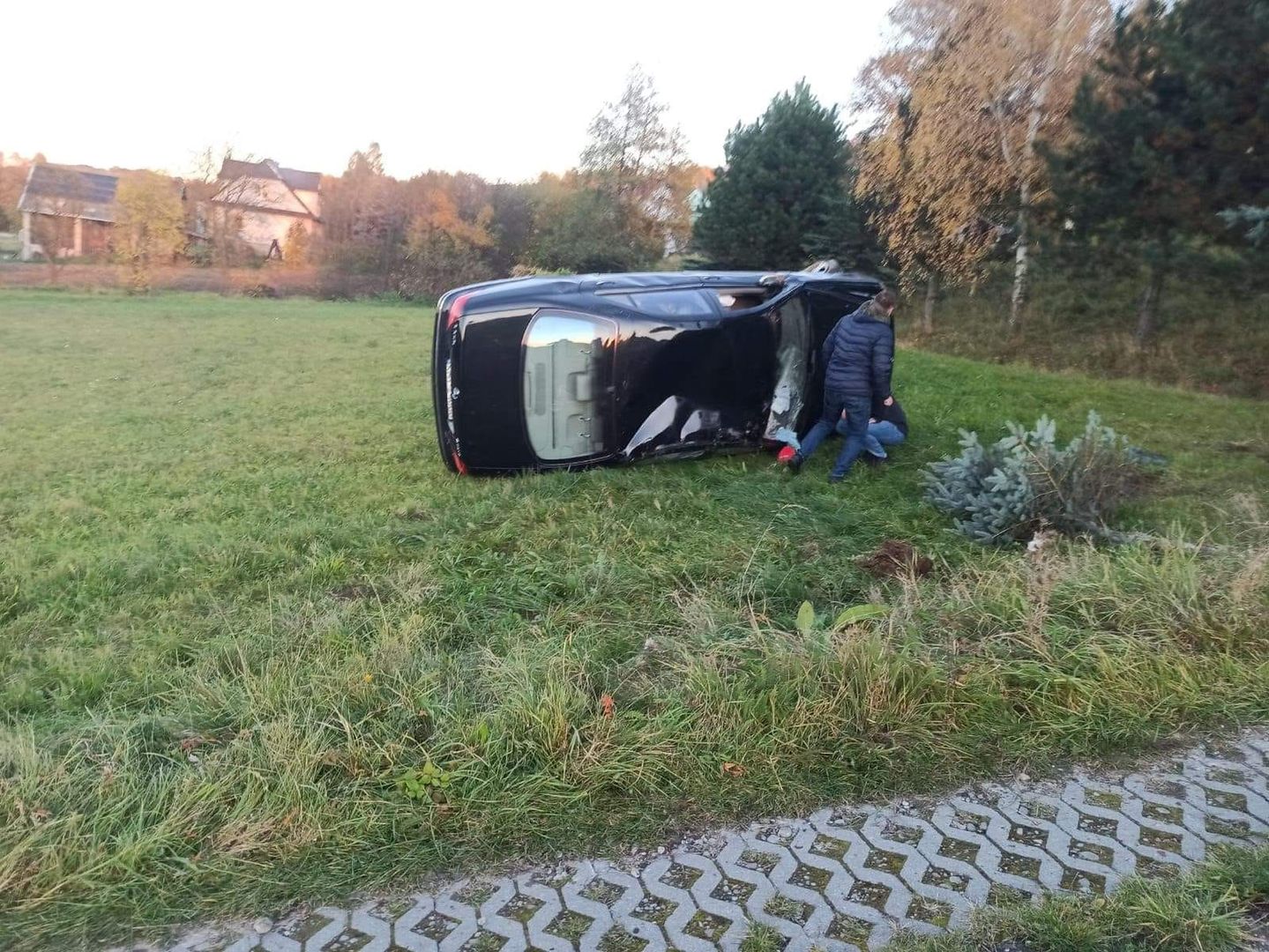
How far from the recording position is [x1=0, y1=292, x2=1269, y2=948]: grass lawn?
289 centimetres

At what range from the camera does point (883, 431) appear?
8.45m

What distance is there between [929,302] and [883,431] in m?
14.1

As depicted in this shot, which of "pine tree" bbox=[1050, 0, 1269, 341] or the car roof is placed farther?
"pine tree" bbox=[1050, 0, 1269, 341]

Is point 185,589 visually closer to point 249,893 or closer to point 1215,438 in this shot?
point 249,893

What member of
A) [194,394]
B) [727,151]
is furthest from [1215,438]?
[727,151]

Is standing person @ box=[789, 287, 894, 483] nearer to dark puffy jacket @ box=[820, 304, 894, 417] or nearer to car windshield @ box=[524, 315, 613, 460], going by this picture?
dark puffy jacket @ box=[820, 304, 894, 417]

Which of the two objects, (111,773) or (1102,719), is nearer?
(111,773)

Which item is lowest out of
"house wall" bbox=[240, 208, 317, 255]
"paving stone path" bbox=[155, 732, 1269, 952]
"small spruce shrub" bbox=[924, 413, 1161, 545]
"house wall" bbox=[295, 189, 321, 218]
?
"paving stone path" bbox=[155, 732, 1269, 952]

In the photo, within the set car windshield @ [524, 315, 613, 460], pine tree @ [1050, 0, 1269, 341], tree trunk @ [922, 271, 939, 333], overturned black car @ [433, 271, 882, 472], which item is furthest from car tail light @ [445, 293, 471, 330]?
tree trunk @ [922, 271, 939, 333]

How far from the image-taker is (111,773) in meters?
3.03

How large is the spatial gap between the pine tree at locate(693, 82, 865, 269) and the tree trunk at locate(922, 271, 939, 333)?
10.0 ft

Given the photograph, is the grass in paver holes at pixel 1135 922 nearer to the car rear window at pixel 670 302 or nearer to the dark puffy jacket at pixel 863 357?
the dark puffy jacket at pixel 863 357

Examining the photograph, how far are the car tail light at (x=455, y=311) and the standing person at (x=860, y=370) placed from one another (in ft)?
9.93

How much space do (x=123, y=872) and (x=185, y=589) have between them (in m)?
3.04
